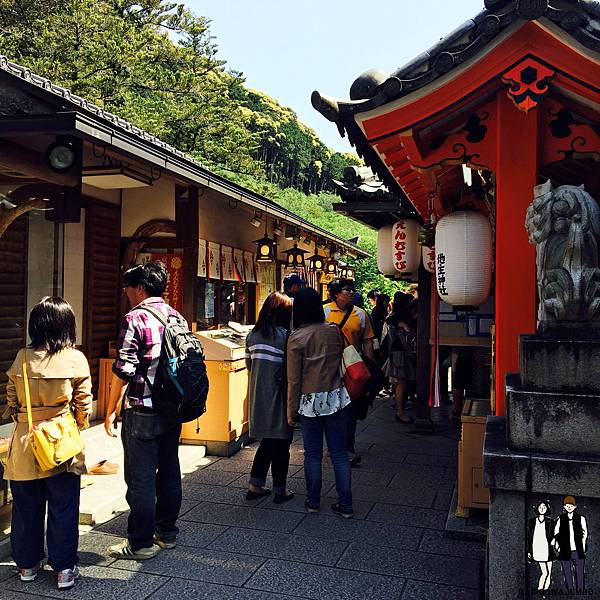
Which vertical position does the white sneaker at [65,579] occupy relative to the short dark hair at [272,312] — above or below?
below

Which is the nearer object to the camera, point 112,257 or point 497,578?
point 497,578

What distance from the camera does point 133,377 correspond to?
15.0 ft

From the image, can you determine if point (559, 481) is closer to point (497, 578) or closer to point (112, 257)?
point (497, 578)

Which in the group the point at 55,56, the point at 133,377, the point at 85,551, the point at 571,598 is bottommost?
the point at 85,551

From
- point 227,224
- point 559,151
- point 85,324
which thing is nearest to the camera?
point 559,151

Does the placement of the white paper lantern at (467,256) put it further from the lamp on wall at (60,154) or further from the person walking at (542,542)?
the lamp on wall at (60,154)

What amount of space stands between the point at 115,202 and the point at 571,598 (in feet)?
29.2

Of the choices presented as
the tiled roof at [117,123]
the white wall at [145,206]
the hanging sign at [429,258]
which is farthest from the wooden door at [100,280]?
the hanging sign at [429,258]

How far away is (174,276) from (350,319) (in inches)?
173

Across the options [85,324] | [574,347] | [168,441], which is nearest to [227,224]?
→ [85,324]

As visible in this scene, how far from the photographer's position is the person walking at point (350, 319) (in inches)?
295

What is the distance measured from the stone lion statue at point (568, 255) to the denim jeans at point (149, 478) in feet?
10.3

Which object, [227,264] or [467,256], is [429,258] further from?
[227,264]

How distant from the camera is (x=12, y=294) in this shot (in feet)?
25.2
